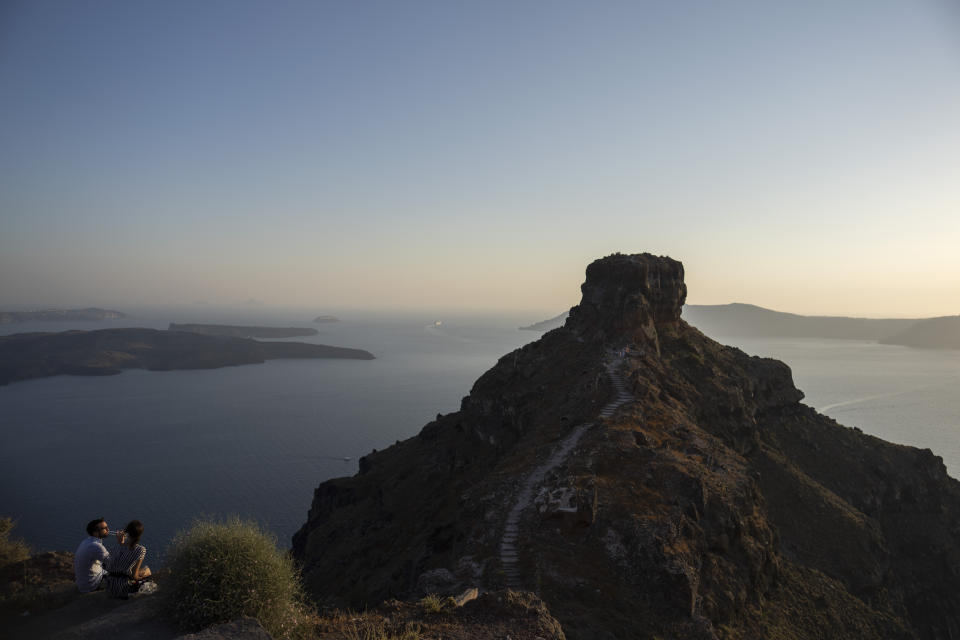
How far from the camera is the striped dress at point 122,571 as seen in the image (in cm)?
1161

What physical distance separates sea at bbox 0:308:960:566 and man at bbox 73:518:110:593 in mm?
19195

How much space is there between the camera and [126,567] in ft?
38.5

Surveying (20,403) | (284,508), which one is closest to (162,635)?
(284,508)

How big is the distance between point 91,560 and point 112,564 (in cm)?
84

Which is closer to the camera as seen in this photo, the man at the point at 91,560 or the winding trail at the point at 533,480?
the man at the point at 91,560

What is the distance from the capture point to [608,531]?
21.5m

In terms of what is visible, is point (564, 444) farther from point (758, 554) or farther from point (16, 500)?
point (16, 500)

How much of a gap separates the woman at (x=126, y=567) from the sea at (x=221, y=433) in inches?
788

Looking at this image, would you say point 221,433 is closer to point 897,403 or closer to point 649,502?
point 649,502

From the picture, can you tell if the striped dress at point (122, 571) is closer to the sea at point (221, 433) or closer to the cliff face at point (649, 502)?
the cliff face at point (649, 502)

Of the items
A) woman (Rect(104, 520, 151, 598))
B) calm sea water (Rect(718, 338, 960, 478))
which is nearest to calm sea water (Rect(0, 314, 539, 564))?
woman (Rect(104, 520, 151, 598))

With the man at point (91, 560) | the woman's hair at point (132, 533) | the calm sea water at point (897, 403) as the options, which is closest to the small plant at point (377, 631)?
the woman's hair at point (132, 533)

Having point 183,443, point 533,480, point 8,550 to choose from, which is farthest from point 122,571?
point 183,443

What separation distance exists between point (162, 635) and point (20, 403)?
599 ft
